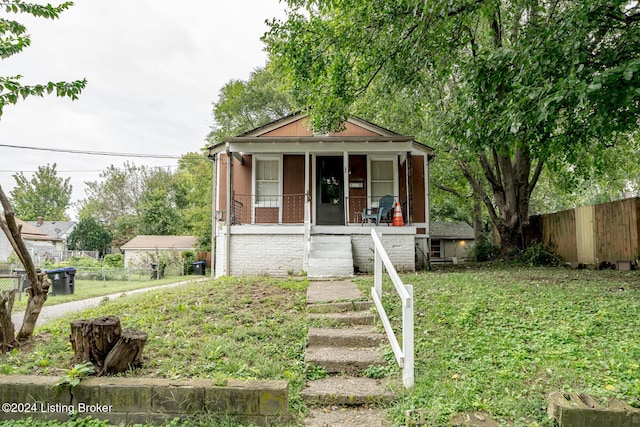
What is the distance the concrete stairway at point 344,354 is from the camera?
142 inches

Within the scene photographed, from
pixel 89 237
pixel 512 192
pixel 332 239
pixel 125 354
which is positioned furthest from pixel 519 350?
pixel 89 237

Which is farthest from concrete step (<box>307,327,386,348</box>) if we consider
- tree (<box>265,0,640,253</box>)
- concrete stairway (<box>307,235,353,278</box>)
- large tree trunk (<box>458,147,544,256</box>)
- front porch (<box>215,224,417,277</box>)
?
large tree trunk (<box>458,147,544,256</box>)

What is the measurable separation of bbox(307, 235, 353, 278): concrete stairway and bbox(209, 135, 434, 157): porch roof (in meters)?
2.52

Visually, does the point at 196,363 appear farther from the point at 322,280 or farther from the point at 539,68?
the point at 539,68

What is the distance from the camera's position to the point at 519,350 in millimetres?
4016

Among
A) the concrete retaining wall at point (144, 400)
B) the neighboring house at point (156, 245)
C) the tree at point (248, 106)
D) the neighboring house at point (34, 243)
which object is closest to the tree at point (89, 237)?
the neighboring house at point (34, 243)

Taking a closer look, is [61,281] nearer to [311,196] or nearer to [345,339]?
[311,196]

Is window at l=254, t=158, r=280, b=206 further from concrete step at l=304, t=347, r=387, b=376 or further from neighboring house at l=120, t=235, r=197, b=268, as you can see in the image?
neighboring house at l=120, t=235, r=197, b=268

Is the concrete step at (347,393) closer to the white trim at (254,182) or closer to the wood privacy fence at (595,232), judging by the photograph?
the white trim at (254,182)

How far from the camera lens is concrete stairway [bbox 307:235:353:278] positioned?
930 centimetres

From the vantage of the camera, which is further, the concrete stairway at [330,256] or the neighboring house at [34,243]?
the neighboring house at [34,243]

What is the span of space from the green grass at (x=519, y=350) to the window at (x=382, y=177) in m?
6.45

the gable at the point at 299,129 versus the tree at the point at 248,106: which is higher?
the tree at the point at 248,106

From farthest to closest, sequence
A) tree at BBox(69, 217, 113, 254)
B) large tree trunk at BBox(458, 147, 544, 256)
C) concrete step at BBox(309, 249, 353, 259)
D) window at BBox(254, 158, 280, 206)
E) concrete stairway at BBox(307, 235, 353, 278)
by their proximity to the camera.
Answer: tree at BBox(69, 217, 113, 254), large tree trunk at BBox(458, 147, 544, 256), window at BBox(254, 158, 280, 206), concrete step at BBox(309, 249, 353, 259), concrete stairway at BBox(307, 235, 353, 278)
